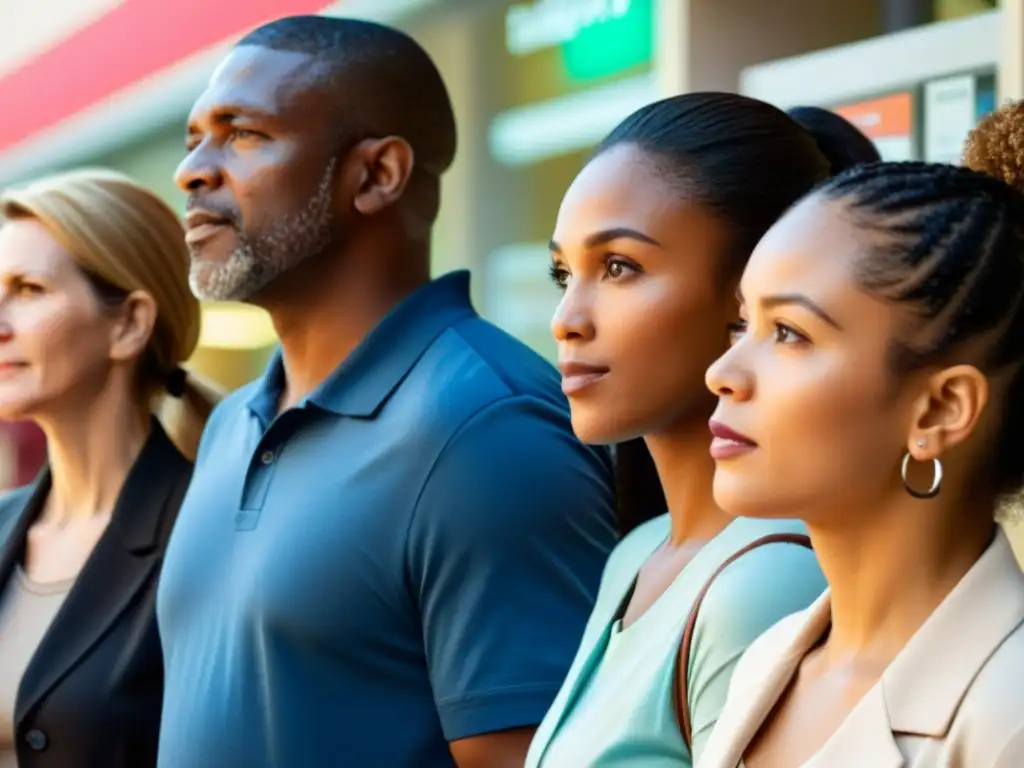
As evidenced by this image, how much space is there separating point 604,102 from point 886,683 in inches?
133

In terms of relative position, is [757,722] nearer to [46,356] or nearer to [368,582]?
[368,582]

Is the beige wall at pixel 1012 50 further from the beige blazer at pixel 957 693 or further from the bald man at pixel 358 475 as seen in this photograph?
the beige blazer at pixel 957 693

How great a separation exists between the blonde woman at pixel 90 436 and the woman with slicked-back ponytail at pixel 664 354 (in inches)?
54.1

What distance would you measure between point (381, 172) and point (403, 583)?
700mm

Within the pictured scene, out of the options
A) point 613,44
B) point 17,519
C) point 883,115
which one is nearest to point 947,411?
point 883,115

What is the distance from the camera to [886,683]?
55.2 inches

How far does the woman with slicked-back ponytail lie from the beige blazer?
29cm

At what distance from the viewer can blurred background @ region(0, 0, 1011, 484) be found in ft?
9.75

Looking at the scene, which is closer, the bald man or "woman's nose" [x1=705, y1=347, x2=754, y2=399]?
"woman's nose" [x1=705, y1=347, x2=754, y2=399]

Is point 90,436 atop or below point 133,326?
below

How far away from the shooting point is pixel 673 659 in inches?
67.3

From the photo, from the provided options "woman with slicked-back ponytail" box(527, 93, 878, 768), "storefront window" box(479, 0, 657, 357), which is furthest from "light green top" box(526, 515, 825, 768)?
"storefront window" box(479, 0, 657, 357)

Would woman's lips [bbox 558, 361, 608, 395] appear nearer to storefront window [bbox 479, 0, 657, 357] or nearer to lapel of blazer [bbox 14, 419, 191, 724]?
lapel of blazer [bbox 14, 419, 191, 724]

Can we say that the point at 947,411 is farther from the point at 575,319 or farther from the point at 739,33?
the point at 739,33
